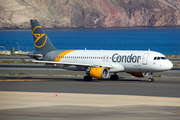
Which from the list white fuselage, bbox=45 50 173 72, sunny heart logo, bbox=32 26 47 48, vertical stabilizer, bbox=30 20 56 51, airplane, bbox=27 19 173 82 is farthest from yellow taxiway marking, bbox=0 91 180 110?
sunny heart logo, bbox=32 26 47 48

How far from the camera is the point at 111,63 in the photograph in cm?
4472

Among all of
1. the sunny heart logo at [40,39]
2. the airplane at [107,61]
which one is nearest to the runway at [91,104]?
the airplane at [107,61]

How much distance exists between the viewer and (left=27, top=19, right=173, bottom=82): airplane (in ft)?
139

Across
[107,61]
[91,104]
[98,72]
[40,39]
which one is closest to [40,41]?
[40,39]

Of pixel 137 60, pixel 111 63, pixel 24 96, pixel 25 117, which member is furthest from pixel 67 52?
pixel 25 117

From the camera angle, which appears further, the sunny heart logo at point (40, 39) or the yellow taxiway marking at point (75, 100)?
the sunny heart logo at point (40, 39)

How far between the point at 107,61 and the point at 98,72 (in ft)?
11.5

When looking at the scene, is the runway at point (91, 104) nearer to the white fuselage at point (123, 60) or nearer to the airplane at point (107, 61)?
the white fuselage at point (123, 60)

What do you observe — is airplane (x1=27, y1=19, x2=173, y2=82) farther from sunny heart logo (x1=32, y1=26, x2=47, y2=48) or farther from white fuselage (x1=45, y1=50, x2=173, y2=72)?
sunny heart logo (x1=32, y1=26, x2=47, y2=48)

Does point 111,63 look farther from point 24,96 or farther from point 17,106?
point 17,106

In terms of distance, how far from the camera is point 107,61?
45188mm

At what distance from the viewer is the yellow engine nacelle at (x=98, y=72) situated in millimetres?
42125

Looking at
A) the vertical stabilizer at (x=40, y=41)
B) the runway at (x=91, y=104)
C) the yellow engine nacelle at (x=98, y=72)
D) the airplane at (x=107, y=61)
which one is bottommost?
the runway at (x=91, y=104)

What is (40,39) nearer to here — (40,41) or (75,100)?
(40,41)
